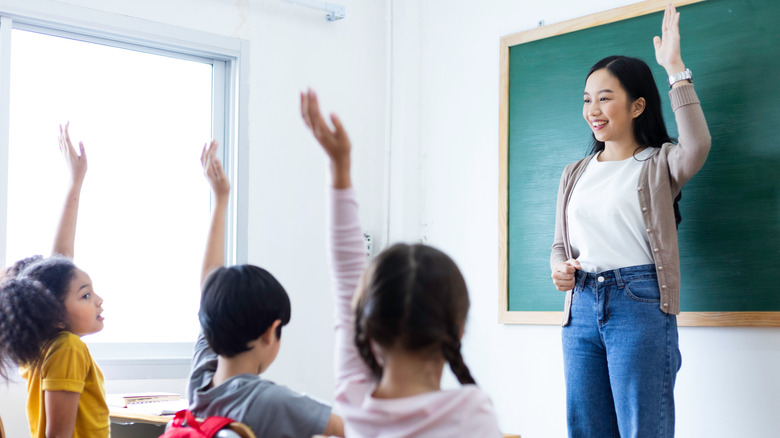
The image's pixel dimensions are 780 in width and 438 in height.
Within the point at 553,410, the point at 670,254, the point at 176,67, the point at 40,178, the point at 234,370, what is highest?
the point at 176,67

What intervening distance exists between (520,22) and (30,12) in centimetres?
200

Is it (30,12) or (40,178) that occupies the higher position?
(30,12)

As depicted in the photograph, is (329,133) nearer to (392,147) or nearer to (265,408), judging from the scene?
(265,408)

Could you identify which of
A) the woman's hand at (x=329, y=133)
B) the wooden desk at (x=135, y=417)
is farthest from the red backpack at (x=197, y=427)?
the wooden desk at (x=135, y=417)

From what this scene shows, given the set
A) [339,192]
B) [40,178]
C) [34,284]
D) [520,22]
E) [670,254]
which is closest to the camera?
[339,192]

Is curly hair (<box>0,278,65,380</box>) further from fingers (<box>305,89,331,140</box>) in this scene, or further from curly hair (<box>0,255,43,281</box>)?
fingers (<box>305,89,331,140</box>)

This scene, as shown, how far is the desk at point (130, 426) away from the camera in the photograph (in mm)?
2271

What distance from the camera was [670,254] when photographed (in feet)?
7.58

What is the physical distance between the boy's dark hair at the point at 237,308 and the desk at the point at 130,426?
0.91 m

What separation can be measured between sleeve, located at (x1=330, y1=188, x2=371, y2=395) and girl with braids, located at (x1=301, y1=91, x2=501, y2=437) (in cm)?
1

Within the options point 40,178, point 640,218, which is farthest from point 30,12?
point 640,218

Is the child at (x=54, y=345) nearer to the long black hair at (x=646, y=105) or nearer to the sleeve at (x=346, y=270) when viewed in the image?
the sleeve at (x=346, y=270)

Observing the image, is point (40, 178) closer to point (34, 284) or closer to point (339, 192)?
point (34, 284)

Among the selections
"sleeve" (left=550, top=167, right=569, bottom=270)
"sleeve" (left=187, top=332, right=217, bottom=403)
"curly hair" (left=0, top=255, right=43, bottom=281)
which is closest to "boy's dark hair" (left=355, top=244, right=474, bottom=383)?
"sleeve" (left=187, top=332, right=217, bottom=403)
